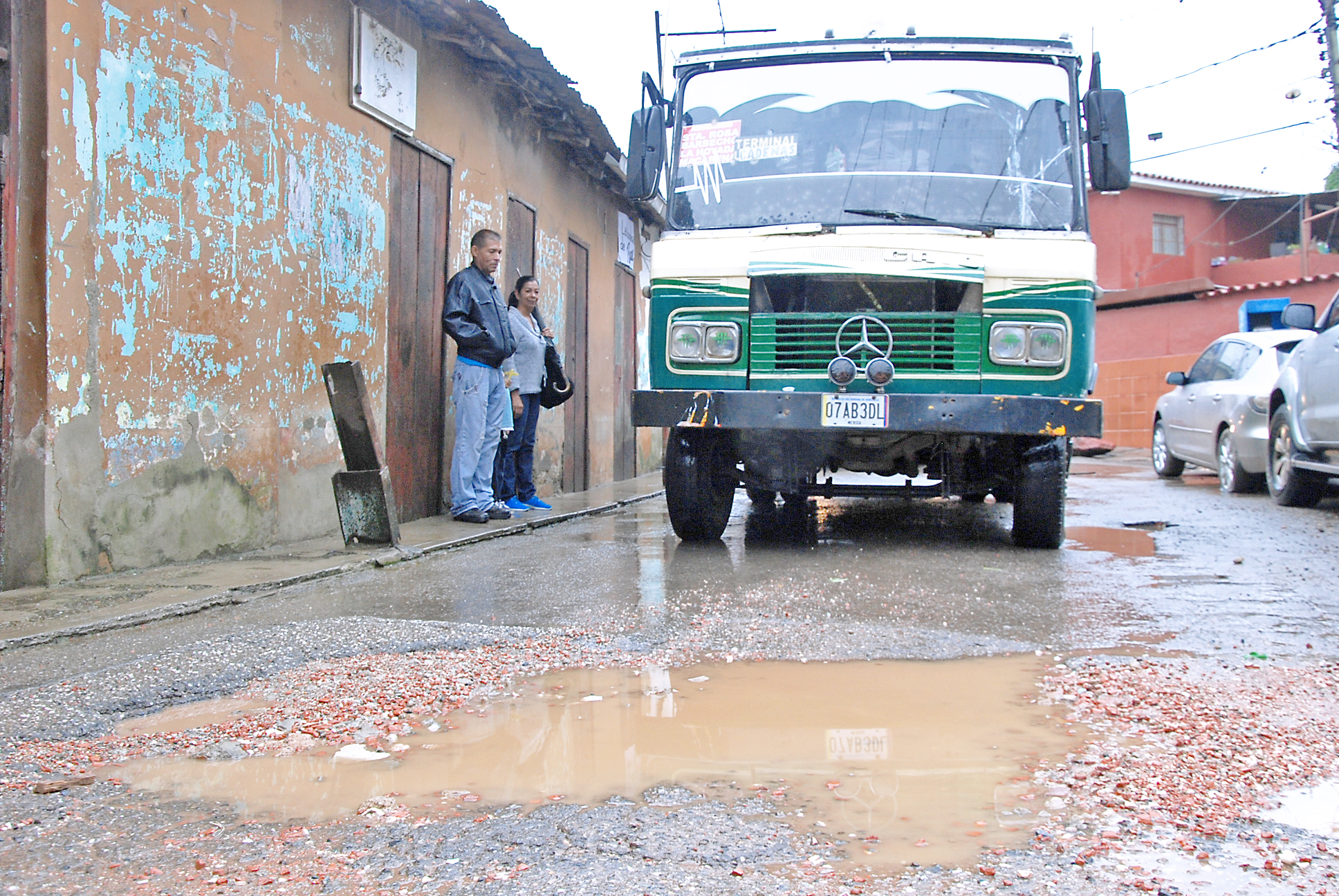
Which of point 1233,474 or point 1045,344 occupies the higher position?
point 1045,344

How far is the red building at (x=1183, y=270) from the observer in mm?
19703

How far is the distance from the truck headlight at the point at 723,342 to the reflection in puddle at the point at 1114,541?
212 cm

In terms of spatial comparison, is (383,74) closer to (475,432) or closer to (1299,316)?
(475,432)

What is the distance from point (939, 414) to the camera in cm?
510

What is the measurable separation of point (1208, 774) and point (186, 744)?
7.04ft

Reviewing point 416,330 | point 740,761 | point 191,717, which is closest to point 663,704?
point 740,761

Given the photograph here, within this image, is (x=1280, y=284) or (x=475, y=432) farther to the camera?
(x=1280, y=284)

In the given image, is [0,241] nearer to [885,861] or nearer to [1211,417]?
[885,861]

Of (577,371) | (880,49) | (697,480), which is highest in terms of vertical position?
(880,49)

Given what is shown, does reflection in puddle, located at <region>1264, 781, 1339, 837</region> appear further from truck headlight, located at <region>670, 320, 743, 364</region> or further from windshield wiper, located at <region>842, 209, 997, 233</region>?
windshield wiper, located at <region>842, 209, 997, 233</region>

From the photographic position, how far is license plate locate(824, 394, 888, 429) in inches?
201

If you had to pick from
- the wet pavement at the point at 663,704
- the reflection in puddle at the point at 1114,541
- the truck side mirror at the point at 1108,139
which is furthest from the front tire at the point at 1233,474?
the truck side mirror at the point at 1108,139

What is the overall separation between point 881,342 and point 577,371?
21.6 ft

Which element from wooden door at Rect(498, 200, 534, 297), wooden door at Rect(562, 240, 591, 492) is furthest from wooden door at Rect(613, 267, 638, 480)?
wooden door at Rect(498, 200, 534, 297)
